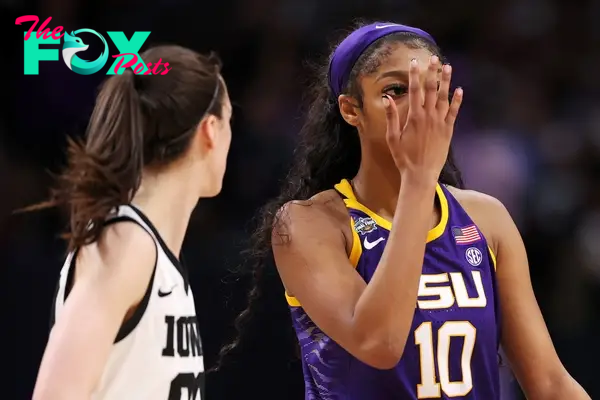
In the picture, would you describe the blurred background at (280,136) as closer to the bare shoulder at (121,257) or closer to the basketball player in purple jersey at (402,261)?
the basketball player in purple jersey at (402,261)

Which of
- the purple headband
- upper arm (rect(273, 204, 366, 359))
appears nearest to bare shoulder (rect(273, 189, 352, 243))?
upper arm (rect(273, 204, 366, 359))

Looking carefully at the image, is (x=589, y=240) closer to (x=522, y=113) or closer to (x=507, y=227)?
(x=522, y=113)

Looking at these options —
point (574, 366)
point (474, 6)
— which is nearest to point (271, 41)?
point (474, 6)

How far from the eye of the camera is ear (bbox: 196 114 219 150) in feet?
7.32

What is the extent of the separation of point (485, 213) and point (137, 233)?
1.23 metres

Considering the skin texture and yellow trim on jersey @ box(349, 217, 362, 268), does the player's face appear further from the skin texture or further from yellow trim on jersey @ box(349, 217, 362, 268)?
yellow trim on jersey @ box(349, 217, 362, 268)

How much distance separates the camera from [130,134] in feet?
6.90

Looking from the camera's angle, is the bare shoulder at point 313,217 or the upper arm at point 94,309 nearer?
the upper arm at point 94,309

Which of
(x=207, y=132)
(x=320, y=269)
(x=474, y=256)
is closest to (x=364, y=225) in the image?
(x=320, y=269)

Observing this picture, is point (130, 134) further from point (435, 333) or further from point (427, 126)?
point (435, 333)

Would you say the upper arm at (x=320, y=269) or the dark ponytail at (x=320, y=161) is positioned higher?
the dark ponytail at (x=320, y=161)

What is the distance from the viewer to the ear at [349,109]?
2857mm

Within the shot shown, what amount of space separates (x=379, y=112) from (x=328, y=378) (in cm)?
74

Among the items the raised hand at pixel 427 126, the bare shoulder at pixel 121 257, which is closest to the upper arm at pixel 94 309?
the bare shoulder at pixel 121 257
